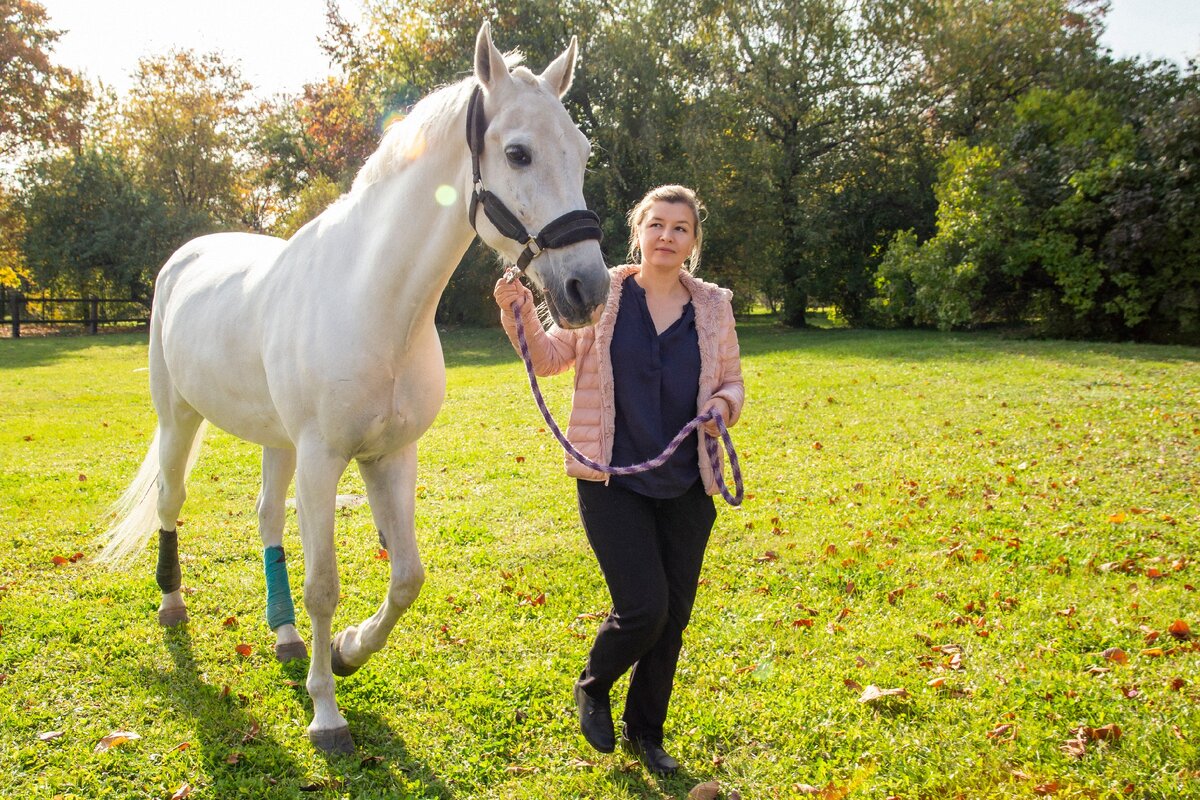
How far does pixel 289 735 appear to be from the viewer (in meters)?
3.10

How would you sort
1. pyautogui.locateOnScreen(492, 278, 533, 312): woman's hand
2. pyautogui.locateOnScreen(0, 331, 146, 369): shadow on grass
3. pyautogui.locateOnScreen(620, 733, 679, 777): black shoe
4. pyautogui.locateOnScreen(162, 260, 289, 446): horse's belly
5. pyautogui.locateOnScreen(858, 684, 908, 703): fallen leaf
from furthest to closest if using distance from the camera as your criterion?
1. pyautogui.locateOnScreen(0, 331, 146, 369): shadow on grass
2. pyautogui.locateOnScreen(162, 260, 289, 446): horse's belly
3. pyautogui.locateOnScreen(858, 684, 908, 703): fallen leaf
4. pyautogui.locateOnScreen(620, 733, 679, 777): black shoe
5. pyautogui.locateOnScreen(492, 278, 533, 312): woman's hand

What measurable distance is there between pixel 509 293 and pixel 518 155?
1.44 ft

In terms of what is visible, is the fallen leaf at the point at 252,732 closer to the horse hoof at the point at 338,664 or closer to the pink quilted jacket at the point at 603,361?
the horse hoof at the point at 338,664

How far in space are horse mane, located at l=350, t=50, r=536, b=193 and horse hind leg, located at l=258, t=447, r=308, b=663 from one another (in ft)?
5.32

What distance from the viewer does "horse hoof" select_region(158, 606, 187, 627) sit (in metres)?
4.03

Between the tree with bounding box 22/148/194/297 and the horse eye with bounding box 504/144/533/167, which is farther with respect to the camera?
the tree with bounding box 22/148/194/297

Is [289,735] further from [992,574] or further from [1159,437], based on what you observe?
[1159,437]

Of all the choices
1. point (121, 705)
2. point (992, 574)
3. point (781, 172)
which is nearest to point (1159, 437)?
point (992, 574)

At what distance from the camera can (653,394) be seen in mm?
2789

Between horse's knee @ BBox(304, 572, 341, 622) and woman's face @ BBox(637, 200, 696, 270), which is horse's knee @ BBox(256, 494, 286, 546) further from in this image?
woman's face @ BBox(637, 200, 696, 270)

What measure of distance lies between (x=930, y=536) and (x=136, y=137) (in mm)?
33266

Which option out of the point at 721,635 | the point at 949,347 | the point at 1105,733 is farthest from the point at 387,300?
the point at 949,347

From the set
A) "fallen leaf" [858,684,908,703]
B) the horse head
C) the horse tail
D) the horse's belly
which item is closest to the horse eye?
the horse head

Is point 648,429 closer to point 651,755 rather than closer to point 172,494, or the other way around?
point 651,755
